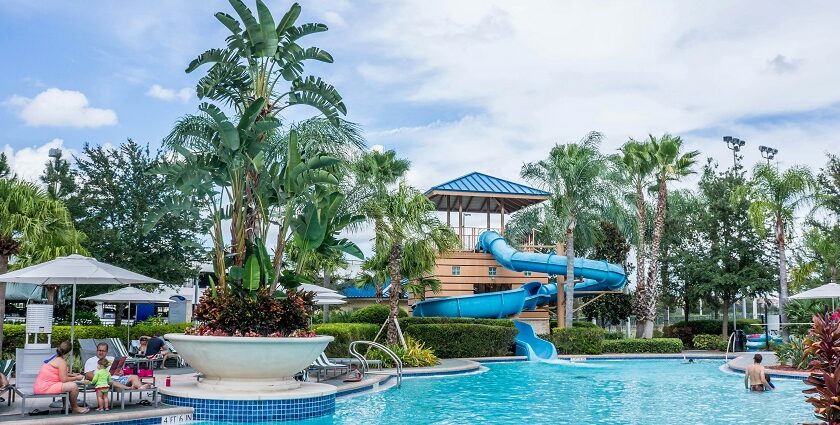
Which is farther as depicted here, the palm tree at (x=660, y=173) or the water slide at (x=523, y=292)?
the palm tree at (x=660, y=173)

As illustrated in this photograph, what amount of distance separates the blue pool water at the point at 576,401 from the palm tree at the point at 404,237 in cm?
420

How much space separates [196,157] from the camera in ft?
46.4

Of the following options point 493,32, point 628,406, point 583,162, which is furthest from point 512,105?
point 628,406

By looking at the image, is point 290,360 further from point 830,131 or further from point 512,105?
point 830,131

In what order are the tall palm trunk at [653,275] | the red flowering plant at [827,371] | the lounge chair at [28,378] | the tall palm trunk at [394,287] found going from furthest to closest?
the tall palm trunk at [653,275] → the tall palm trunk at [394,287] → the lounge chair at [28,378] → the red flowering plant at [827,371]

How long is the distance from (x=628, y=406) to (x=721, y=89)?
35.1ft

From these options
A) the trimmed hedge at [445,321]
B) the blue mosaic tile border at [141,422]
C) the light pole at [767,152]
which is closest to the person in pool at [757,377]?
the trimmed hedge at [445,321]

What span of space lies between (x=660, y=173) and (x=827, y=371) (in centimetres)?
2698

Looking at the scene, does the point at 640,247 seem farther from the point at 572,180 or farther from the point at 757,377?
the point at 757,377

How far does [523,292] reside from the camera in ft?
99.8

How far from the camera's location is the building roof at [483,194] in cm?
3244

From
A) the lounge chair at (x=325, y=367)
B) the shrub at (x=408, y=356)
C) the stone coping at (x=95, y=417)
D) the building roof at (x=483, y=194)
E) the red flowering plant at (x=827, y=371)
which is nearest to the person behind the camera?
the red flowering plant at (x=827, y=371)

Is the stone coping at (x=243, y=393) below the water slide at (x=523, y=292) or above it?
below

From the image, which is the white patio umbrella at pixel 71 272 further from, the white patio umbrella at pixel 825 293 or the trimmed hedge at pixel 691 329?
the trimmed hedge at pixel 691 329
